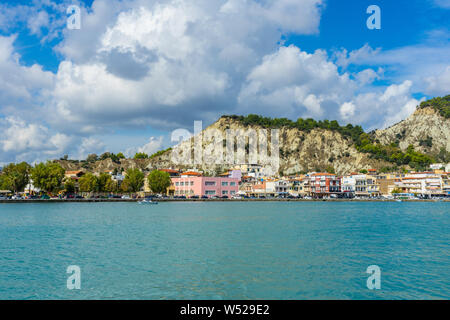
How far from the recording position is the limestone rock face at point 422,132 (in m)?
171

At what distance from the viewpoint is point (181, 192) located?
401ft

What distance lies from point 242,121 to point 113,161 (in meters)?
67.4

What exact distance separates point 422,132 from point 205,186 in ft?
387

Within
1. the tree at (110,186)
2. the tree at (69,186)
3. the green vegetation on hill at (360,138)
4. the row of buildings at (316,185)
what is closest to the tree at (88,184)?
the tree at (69,186)

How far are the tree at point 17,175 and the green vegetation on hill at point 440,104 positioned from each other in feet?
570

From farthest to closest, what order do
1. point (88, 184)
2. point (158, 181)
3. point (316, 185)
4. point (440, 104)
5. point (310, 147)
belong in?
point (440, 104)
point (310, 147)
point (316, 185)
point (158, 181)
point (88, 184)

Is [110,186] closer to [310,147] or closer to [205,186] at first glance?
[205,186]

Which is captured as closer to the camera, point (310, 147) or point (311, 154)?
point (311, 154)

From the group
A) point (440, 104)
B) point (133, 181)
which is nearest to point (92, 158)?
point (133, 181)

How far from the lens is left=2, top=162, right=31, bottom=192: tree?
3816 inches

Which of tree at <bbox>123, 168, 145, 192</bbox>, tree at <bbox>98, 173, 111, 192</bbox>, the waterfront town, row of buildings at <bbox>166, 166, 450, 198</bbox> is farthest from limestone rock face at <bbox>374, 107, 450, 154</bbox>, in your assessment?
tree at <bbox>98, 173, 111, 192</bbox>

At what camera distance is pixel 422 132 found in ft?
582
